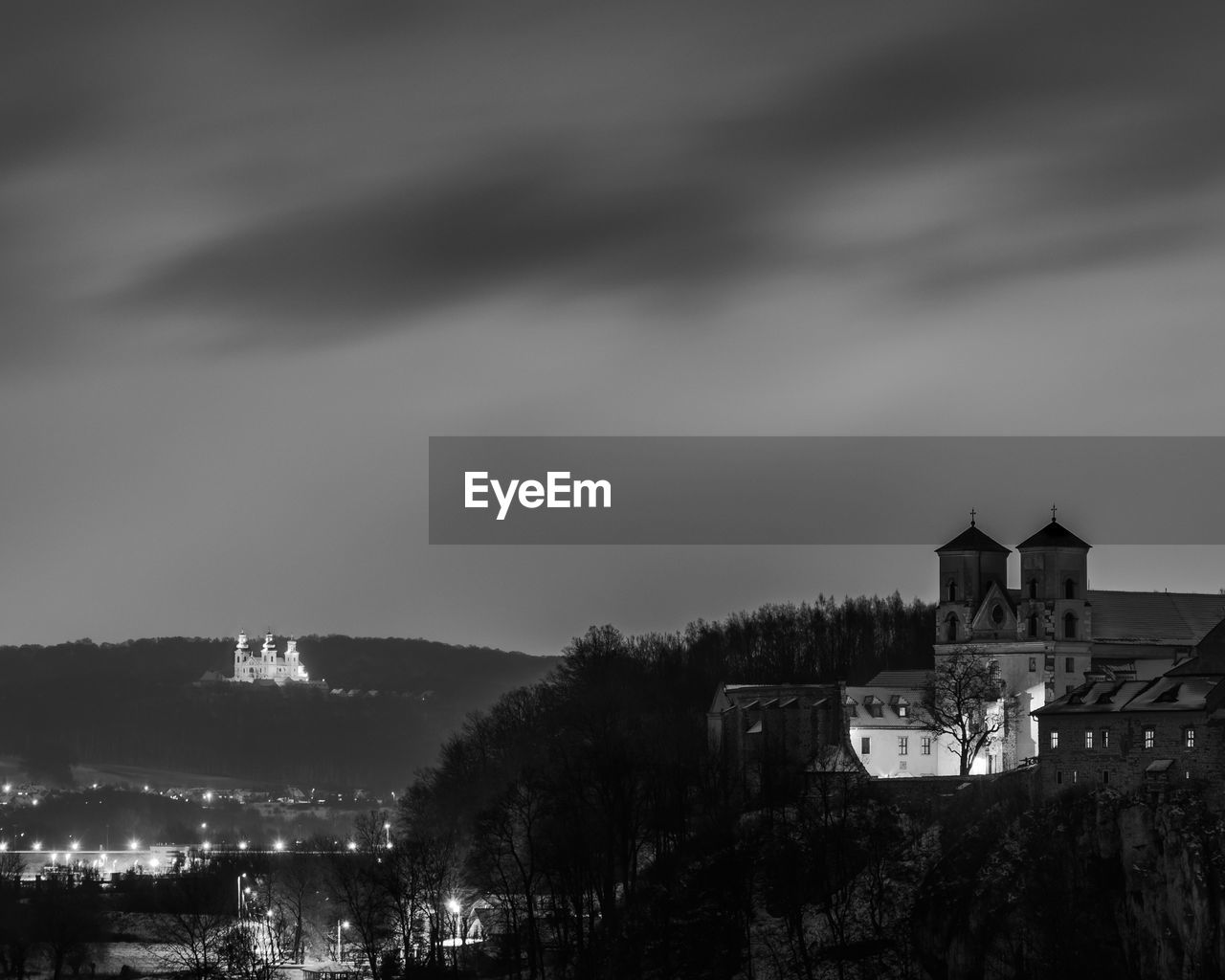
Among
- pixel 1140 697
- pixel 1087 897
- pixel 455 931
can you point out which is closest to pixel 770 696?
pixel 455 931

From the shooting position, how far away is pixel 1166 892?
93.6 m

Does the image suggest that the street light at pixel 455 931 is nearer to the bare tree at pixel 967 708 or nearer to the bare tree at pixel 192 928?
the bare tree at pixel 192 928

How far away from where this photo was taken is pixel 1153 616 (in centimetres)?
13288

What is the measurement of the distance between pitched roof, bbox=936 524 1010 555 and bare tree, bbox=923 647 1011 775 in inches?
373

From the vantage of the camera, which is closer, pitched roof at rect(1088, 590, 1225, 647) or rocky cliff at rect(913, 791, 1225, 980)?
rocky cliff at rect(913, 791, 1225, 980)

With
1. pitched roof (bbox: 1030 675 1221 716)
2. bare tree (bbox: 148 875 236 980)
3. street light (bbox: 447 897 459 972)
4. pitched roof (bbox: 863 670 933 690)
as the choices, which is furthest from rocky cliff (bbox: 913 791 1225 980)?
bare tree (bbox: 148 875 236 980)

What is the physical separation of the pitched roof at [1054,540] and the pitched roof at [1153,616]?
3.48 m

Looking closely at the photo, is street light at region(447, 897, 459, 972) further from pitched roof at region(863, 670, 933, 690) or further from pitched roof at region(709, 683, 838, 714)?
pitched roof at region(863, 670, 933, 690)

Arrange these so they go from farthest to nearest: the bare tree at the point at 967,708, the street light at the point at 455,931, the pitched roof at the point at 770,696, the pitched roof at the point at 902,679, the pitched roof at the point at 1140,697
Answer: the pitched roof at the point at 902,679
the pitched roof at the point at 770,696
the bare tree at the point at 967,708
the street light at the point at 455,931
the pitched roof at the point at 1140,697

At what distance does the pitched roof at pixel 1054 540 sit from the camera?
130000 millimetres

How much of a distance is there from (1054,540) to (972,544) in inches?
213

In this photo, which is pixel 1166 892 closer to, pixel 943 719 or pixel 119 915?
pixel 943 719

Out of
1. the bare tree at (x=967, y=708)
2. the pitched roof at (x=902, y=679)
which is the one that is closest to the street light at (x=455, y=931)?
the pitched roof at (x=902, y=679)

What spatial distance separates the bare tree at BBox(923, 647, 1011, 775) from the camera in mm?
120812
